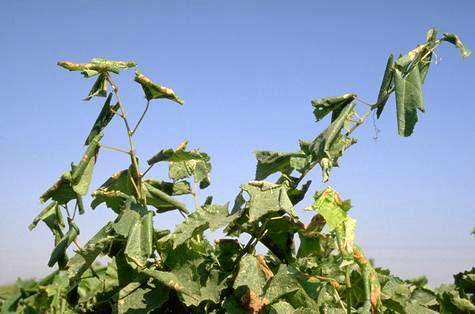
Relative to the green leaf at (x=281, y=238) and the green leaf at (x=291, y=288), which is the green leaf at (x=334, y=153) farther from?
the green leaf at (x=291, y=288)

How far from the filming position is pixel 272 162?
6.40 feet

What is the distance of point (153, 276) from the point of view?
1.71 metres

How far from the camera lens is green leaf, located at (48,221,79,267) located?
191 cm

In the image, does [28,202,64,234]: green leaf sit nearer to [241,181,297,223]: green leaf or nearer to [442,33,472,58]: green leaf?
[241,181,297,223]: green leaf

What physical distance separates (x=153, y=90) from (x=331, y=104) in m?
0.59

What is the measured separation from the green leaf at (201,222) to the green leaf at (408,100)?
0.57 m

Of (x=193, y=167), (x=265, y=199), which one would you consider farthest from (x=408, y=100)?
(x=193, y=167)

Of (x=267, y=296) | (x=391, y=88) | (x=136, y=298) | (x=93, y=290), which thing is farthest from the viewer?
(x=93, y=290)

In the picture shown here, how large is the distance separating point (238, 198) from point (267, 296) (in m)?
0.33

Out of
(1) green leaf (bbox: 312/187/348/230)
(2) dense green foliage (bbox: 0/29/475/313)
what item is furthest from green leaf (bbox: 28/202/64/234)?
(1) green leaf (bbox: 312/187/348/230)

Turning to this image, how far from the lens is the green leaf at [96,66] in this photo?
1929 mm

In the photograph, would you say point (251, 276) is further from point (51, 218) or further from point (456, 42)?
point (456, 42)

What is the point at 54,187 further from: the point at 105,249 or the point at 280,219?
the point at 280,219

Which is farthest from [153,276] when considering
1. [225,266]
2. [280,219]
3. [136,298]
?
[280,219]
